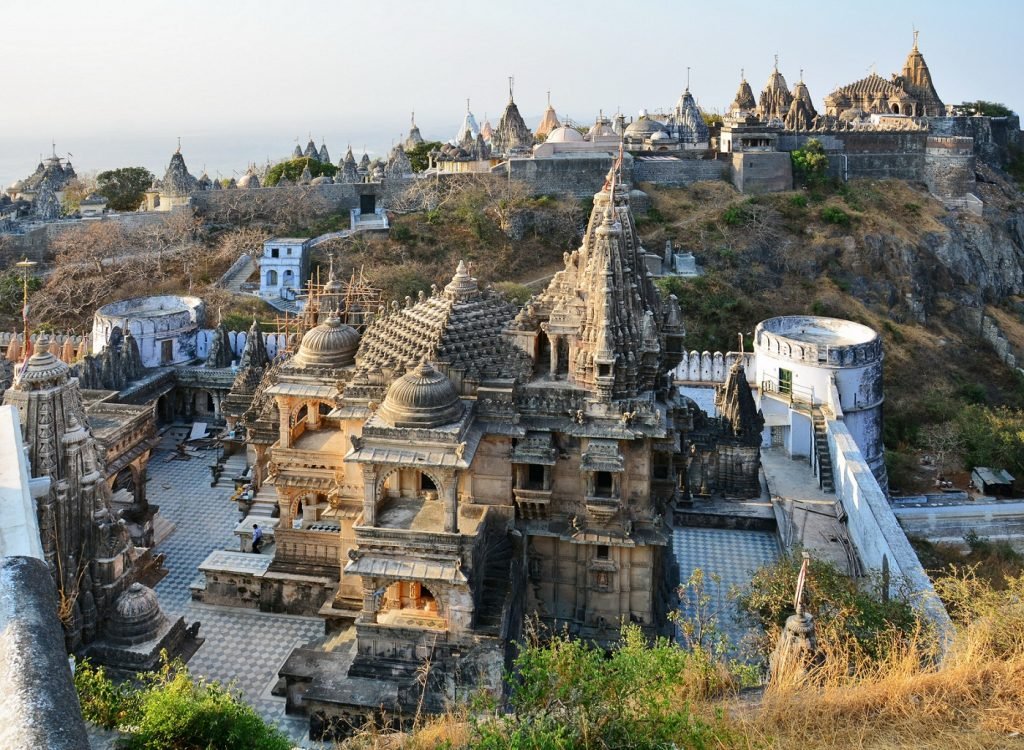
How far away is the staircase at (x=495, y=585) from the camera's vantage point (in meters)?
13.2

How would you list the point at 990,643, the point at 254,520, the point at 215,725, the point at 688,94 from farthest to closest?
the point at 688,94 → the point at 254,520 → the point at 990,643 → the point at 215,725

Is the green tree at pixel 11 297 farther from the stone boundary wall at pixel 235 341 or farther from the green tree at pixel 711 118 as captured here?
the green tree at pixel 711 118

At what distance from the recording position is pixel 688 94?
60.7m

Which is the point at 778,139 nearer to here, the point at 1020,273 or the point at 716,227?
the point at 716,227

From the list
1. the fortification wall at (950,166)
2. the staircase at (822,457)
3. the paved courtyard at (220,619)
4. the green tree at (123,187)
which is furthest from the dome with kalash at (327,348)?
the fortification wall at (950,166)

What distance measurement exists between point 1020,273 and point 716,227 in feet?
65.7

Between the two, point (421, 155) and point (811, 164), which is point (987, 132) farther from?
point (421, 155)

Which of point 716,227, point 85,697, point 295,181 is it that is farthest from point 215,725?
point 295,181

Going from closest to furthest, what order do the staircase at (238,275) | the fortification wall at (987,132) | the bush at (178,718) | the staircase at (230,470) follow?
the bush at (178,718) < the staircase at (230,470) < the staircase at (238,275) < the fortification wall at (987,132)

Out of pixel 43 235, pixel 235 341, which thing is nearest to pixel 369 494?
pixel 235 341

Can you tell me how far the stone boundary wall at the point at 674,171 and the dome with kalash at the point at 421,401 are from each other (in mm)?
40742

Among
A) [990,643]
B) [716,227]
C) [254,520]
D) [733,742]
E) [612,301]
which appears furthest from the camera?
[716,227]

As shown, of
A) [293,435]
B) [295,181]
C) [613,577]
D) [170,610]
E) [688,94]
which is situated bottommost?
[170,610]

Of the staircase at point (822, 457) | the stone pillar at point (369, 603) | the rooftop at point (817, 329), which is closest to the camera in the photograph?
the stone pillar at point (369, 603)
